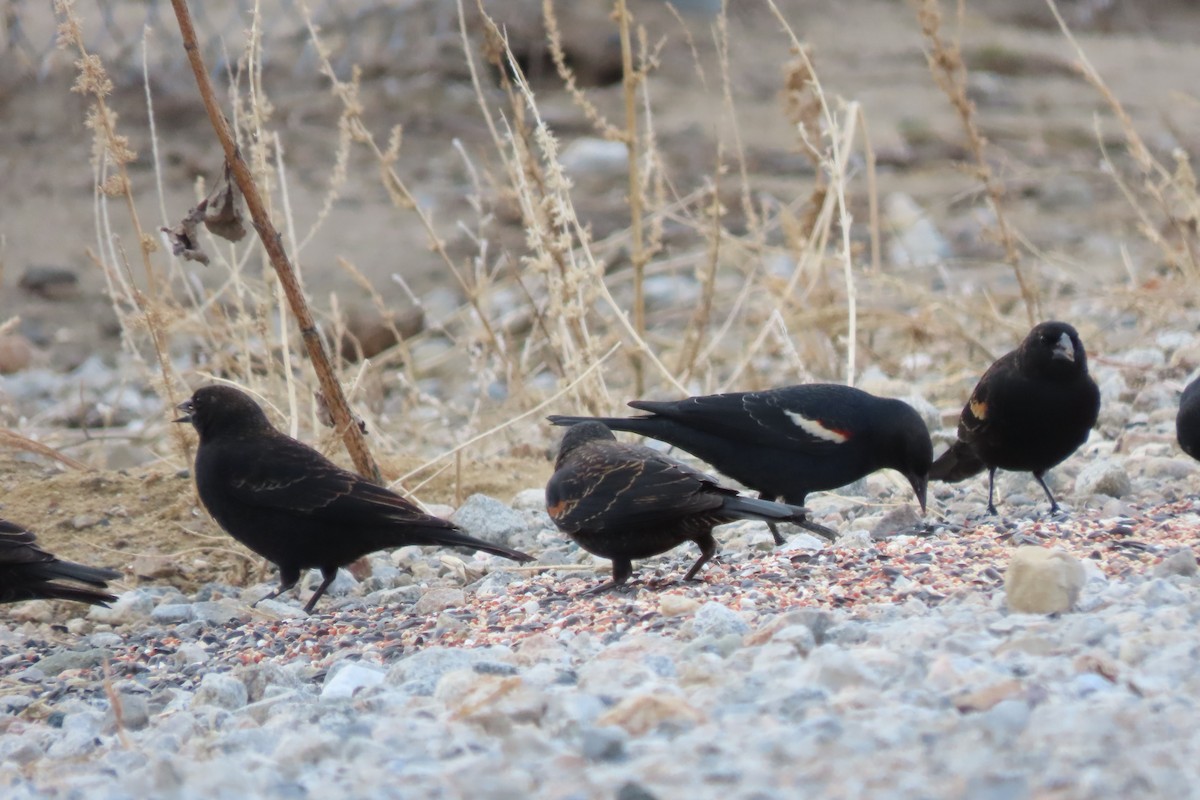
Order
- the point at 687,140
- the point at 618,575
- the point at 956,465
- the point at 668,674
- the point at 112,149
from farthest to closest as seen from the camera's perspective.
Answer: the point at 687,140 < the point at 956,465 < the point at 112,149 < the point at 618,575 < the point at 668,674

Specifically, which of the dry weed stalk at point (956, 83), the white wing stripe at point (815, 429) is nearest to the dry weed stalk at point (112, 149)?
the white wing stripe at point (815, 429)

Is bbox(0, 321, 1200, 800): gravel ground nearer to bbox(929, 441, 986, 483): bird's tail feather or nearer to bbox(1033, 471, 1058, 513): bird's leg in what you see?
bbox(1033, 471, 1058, 513): bird's leg

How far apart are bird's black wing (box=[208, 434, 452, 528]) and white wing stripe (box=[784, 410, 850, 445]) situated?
4.95ft

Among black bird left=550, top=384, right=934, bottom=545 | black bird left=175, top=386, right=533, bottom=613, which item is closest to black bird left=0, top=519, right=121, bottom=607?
black bird left=175, top=386, right=533, bottom=613

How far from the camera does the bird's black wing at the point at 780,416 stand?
6.43m

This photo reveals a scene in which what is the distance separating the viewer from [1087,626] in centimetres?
386

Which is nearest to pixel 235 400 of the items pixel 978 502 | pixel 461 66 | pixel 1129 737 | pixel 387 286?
pixel 978 502

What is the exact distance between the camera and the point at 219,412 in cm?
626

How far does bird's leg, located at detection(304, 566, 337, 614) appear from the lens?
230 inches

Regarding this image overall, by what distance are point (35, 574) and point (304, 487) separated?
1.01 m

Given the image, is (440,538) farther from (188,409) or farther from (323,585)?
(188,409)

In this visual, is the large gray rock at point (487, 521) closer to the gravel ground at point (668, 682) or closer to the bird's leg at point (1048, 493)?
the gravel ground at point (668, 682)

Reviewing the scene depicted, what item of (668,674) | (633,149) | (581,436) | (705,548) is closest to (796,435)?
(581,436)

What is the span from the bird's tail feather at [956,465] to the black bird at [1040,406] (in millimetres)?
254
